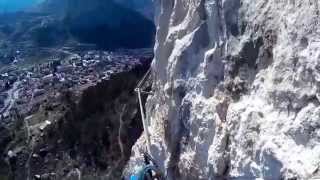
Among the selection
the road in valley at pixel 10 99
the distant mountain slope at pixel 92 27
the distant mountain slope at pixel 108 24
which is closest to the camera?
the road in valley at pixel 10 99

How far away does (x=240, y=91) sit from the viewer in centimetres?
1081

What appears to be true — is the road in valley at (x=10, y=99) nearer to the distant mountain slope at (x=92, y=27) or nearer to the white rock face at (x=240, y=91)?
the distant mountain slope at (x=92, y=27)

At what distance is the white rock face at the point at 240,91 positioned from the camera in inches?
353

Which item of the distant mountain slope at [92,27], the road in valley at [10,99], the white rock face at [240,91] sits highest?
the white rock face at [240,91]

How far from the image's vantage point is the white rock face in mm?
8977

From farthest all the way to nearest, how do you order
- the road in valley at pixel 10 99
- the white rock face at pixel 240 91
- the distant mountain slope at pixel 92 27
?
the distant mountain slope at pixel 92 27 → the road in valley at pixel 10 99 → the white rock face at pixel 240 91

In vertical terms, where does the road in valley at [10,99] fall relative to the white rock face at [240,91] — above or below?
below

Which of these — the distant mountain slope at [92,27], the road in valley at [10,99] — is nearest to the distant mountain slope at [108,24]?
the distant mountain slope at [92,27]

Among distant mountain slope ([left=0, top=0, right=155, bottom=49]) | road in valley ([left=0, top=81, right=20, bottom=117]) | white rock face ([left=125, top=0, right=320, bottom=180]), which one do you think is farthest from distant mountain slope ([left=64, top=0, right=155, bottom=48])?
white rock face ([left=125, top=0, right=320, bottom=180])

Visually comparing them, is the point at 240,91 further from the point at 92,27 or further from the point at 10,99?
the point at 92,27

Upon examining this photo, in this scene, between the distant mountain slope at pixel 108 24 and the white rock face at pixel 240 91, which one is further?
the distant mountain slope at pixel 108 24

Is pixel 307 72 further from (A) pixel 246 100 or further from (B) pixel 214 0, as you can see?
(B) pixel 214 0

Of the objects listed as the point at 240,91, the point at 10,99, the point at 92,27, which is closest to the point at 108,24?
the point at 92,27

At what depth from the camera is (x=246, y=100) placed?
1050 cm
